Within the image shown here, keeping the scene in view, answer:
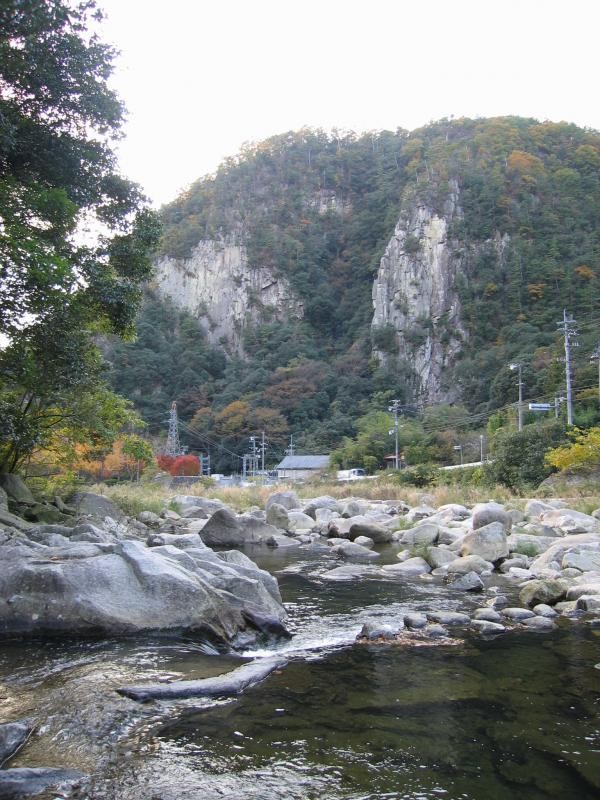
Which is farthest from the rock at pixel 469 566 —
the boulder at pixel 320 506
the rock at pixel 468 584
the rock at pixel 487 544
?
the boulder at pixel 320 506

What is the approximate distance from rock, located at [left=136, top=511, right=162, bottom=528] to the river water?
15029mm

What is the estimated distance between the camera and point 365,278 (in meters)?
115

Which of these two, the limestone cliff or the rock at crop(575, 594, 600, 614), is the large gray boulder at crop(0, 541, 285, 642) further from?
the limestone cliff

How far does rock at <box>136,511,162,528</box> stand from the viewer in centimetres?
2198

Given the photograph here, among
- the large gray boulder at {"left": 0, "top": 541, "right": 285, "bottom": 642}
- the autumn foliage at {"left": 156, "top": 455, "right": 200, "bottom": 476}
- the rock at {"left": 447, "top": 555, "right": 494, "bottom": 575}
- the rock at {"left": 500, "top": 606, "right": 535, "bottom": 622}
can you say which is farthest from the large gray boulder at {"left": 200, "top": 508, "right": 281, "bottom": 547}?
the autumn foliage at {"left": 156, "top": 455, "right": 200, "bottom": 476}

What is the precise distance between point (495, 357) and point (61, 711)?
80606 millimetres

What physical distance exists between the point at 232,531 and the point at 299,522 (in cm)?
659

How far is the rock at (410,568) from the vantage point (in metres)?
13.6

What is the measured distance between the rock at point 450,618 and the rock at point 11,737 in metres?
5.97

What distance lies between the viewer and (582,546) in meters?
13.0

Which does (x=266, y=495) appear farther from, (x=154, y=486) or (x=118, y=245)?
(x=118, y=245)

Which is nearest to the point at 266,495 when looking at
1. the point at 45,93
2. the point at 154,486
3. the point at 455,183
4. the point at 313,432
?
the point at 154,486

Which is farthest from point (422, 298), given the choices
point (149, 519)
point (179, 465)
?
point (149, 519)

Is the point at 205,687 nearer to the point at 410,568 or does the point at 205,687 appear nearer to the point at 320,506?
the point at 410,568
